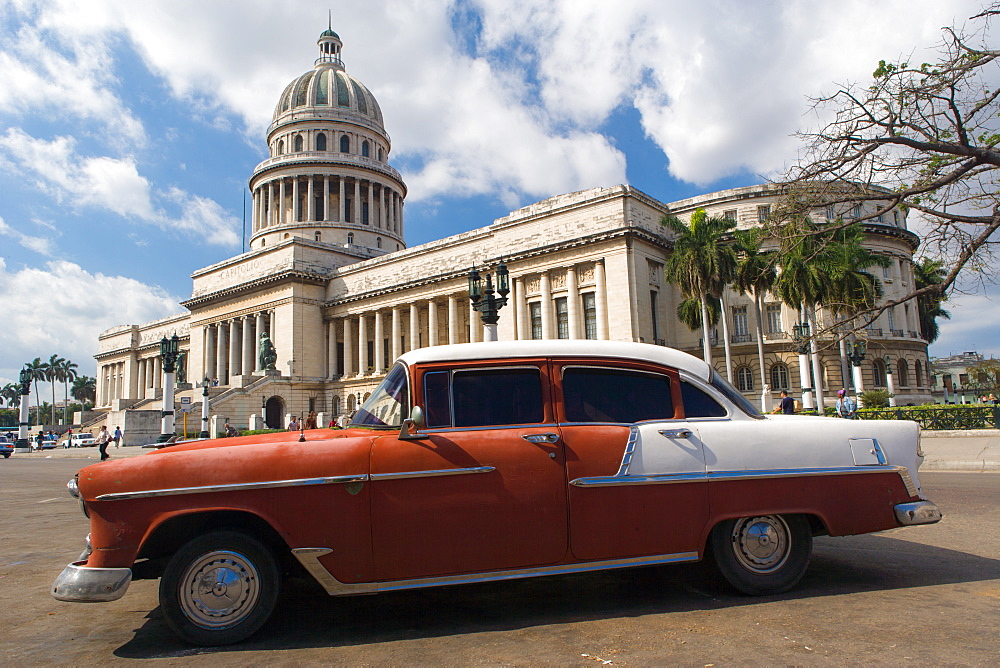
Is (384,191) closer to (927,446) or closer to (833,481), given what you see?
(927,446)

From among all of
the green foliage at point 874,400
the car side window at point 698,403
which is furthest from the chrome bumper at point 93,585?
the green foliage at point 874,400

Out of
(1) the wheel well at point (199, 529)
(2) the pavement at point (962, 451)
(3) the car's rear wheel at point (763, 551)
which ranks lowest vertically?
(2) the pavement at point (962, 451)

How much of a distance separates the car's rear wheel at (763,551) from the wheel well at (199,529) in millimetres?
3067

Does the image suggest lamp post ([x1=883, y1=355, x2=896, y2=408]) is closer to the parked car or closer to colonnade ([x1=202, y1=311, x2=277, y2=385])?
colonnade ([x1=202, y1=311, x2=277, y2=385])

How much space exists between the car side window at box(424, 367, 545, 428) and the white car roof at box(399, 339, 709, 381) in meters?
0.12

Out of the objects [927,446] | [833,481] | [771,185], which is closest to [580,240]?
[927,446]

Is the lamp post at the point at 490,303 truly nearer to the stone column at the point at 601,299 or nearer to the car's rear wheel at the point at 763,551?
the car's rear wheel at the point at 763,551

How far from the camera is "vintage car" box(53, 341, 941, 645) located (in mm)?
4172

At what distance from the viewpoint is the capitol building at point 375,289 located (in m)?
40.3

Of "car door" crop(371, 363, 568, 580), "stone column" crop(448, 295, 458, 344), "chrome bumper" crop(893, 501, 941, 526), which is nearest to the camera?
"car door" crop(371, 363, 568, 580)

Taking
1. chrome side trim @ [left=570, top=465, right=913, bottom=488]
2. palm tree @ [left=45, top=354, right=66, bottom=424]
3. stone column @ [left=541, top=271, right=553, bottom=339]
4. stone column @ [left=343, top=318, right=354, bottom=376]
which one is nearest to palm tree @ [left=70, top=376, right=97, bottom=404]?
palm tree @ [left=45, top=354, right=66, bottom=424]

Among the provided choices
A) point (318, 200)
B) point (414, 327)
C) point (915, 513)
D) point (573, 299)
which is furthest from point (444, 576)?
point (318, 200)

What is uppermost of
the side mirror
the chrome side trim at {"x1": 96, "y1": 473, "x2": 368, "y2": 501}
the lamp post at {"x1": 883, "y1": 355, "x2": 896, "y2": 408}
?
the lamp post at {"x1": 883, "y1": 355, "x2": 896, "y2": 408}

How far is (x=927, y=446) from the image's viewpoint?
19.1m
